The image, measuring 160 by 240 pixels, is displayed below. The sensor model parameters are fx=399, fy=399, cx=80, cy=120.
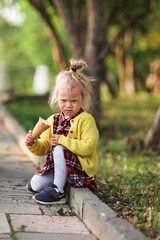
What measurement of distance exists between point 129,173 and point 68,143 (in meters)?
1.92

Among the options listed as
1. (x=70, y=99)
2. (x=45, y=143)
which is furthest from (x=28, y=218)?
(x=70, y=99)

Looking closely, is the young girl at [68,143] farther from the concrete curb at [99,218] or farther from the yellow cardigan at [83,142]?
the concrete curb at [99,218]

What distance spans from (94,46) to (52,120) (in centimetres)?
542

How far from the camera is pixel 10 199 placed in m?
3.93

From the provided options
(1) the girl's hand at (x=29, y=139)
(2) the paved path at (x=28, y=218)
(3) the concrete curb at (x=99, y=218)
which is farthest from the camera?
(1) the girl's hand at (x=29, y=139)

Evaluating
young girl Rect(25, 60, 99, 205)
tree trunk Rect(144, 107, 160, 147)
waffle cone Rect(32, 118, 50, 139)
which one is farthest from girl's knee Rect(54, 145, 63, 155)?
tree trunk Rect(144, 107, 160, 147)

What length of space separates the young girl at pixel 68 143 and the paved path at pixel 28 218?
151mm

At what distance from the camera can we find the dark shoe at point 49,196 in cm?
379

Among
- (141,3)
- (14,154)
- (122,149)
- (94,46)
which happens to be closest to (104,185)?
(14,154)

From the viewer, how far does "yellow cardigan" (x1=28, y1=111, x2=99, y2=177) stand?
3801mm

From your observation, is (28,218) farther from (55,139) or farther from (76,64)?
(76,64)

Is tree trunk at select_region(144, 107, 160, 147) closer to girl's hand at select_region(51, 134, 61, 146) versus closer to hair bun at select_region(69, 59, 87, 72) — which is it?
hair bun at select_region(69, 59, 87, 72)

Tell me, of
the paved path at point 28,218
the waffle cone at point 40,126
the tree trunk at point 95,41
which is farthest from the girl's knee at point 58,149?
the tree trunk at point 95,41

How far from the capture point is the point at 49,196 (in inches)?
150
